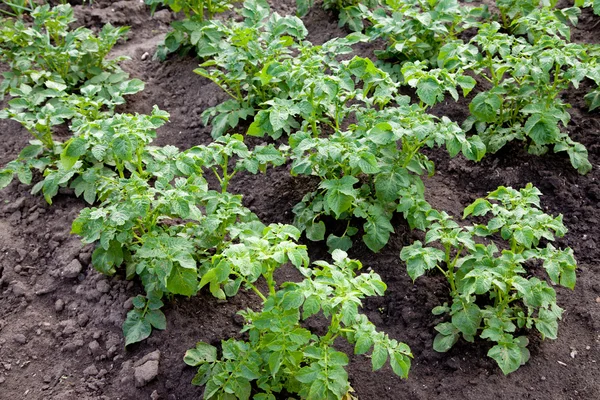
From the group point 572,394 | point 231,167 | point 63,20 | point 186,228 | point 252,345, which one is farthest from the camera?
point 63,20

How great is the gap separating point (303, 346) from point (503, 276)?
3.33ft

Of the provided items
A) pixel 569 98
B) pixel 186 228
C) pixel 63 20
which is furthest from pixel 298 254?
pixel 63 20

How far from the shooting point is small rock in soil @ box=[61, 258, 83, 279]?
4.02m

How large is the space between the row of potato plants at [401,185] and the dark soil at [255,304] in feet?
0.53

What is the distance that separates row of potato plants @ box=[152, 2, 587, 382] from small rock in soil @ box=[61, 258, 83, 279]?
126cm

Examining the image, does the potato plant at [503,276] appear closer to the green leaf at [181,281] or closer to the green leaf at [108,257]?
the green leaf at [181,281]

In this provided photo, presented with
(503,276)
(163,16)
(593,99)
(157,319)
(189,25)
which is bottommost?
(163,16)

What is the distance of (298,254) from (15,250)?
7.07ft

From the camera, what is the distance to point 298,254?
301 cm

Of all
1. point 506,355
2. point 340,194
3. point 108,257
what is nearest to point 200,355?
point 108,257

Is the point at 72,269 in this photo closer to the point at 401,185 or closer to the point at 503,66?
the point at 401,185

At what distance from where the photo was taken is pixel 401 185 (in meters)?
3.92

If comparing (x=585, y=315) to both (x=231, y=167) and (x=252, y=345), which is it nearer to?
(x=252, y=345)

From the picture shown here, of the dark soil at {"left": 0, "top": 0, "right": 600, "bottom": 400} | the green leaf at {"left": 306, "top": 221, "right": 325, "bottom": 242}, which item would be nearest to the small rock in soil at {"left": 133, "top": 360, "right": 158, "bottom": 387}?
the dark soil at {"left": 0, "top": 0, "right": 600, "bottom": 400}
